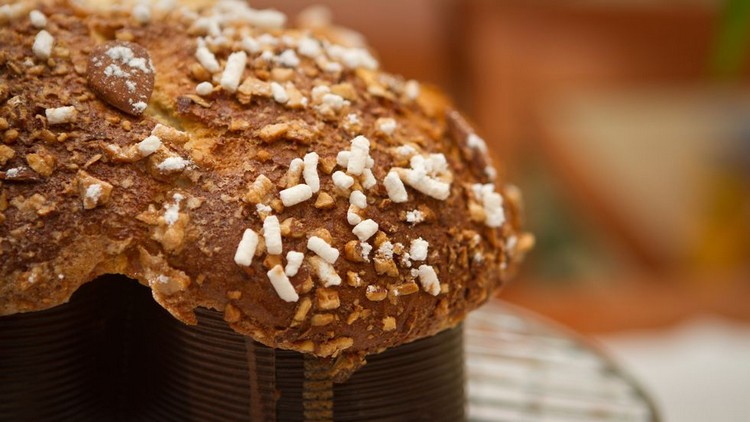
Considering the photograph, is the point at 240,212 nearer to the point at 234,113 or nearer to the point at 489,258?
the point at 234,113

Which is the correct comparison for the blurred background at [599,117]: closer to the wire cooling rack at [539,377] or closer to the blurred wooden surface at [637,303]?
the blurred wooden surface at [637,303]

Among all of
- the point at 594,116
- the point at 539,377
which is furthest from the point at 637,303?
the point at 594,116

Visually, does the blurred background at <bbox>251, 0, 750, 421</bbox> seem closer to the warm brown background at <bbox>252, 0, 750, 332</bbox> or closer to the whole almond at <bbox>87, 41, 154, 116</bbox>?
the warm brown background at <bbox>252, 0, 750, 332</bbox>

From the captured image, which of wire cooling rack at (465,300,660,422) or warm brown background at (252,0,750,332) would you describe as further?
warm brown background at (252,0,750,332)

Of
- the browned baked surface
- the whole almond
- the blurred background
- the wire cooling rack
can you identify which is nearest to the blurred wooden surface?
the blurred background

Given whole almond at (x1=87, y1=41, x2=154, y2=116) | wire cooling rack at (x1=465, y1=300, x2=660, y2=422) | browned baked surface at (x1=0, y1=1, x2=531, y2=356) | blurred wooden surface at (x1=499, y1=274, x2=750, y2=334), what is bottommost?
blurred wooden surface at (x1=499, y1=274, x2=750, y2=334)

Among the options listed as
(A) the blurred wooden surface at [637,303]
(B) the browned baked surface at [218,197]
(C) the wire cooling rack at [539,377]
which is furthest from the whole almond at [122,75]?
(A) the blurred wooden surface at [637,303]

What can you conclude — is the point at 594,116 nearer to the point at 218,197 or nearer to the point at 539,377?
the point at 539,377

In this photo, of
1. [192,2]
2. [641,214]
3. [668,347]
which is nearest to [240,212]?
[192,2]

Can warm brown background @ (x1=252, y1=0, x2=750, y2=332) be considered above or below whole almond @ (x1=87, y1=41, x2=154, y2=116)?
below
